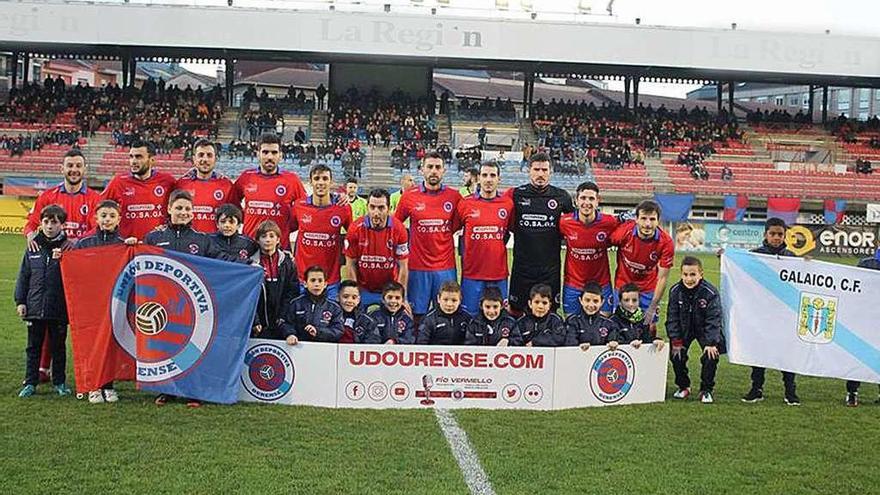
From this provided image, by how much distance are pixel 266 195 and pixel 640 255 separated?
3200 millimetres

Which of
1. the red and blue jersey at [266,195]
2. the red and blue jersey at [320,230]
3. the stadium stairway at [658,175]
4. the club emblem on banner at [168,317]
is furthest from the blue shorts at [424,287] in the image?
the stadium stairway at [658,175]

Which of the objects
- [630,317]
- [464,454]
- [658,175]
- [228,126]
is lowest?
[464,454]

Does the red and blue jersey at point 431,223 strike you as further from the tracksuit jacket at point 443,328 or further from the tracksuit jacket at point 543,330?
the tracksuit jacket at point 543,330

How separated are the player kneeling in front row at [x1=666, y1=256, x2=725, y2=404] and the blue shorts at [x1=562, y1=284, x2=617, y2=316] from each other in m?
0.55

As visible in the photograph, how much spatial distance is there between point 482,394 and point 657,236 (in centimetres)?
203

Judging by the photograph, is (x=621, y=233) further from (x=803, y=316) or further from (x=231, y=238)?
(x=231, y=238)

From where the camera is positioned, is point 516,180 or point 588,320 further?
point 516,180

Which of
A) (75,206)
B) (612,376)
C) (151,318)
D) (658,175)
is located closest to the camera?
(151,318)

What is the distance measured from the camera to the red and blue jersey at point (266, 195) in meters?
8.27

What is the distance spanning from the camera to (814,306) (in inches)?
308

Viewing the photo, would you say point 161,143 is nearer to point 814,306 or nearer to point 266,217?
point 266,217

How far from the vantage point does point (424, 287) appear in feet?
27.5

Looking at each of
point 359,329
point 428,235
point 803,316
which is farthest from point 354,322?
point 803,316

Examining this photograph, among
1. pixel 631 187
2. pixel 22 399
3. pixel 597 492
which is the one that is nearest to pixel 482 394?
pixel 597 492
